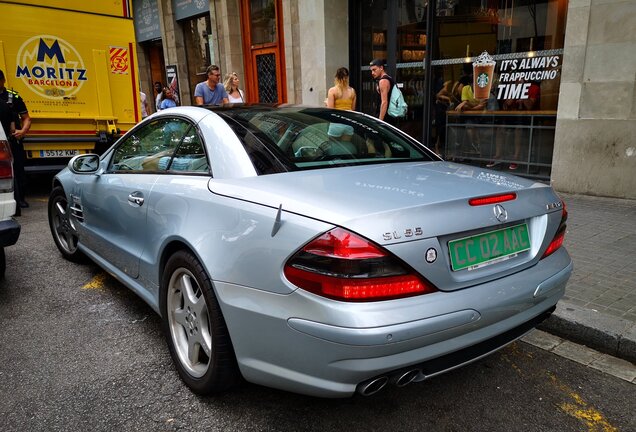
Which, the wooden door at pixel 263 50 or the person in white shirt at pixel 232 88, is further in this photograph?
the wooden door at pixel 263 50

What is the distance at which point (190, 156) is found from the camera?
2.95m

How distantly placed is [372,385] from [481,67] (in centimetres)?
→ 757

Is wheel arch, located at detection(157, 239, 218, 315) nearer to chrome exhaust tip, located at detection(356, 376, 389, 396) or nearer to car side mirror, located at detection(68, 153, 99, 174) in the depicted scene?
chrome exhaust tip, located at detection(356, 376, 389, 396)

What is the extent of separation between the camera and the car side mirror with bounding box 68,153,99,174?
154 inches

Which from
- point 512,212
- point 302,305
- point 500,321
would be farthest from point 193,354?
point 512,212

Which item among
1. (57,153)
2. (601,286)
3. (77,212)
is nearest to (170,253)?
(77,212)

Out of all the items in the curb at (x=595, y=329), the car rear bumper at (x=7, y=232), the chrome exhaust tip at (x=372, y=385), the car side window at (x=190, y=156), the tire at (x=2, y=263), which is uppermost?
the car side window at (x=190, y=156)

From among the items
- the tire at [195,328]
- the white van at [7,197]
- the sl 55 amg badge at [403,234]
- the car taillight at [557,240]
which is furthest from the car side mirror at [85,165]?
the car taillight at [557,240]

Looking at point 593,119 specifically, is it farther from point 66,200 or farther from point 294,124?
point 66,200

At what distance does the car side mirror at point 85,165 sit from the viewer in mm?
3915

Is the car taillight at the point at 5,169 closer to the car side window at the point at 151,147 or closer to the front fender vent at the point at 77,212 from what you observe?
the front fender vent at the point at 77,212

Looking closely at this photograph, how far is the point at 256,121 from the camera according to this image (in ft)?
9.75

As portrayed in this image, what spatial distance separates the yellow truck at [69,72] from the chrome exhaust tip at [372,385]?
776 centimetres

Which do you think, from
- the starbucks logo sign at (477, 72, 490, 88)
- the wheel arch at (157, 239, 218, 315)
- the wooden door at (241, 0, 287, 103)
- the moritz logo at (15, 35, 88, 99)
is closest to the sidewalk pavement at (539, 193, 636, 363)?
the wheel arch at (157, 239, 218, 315)
